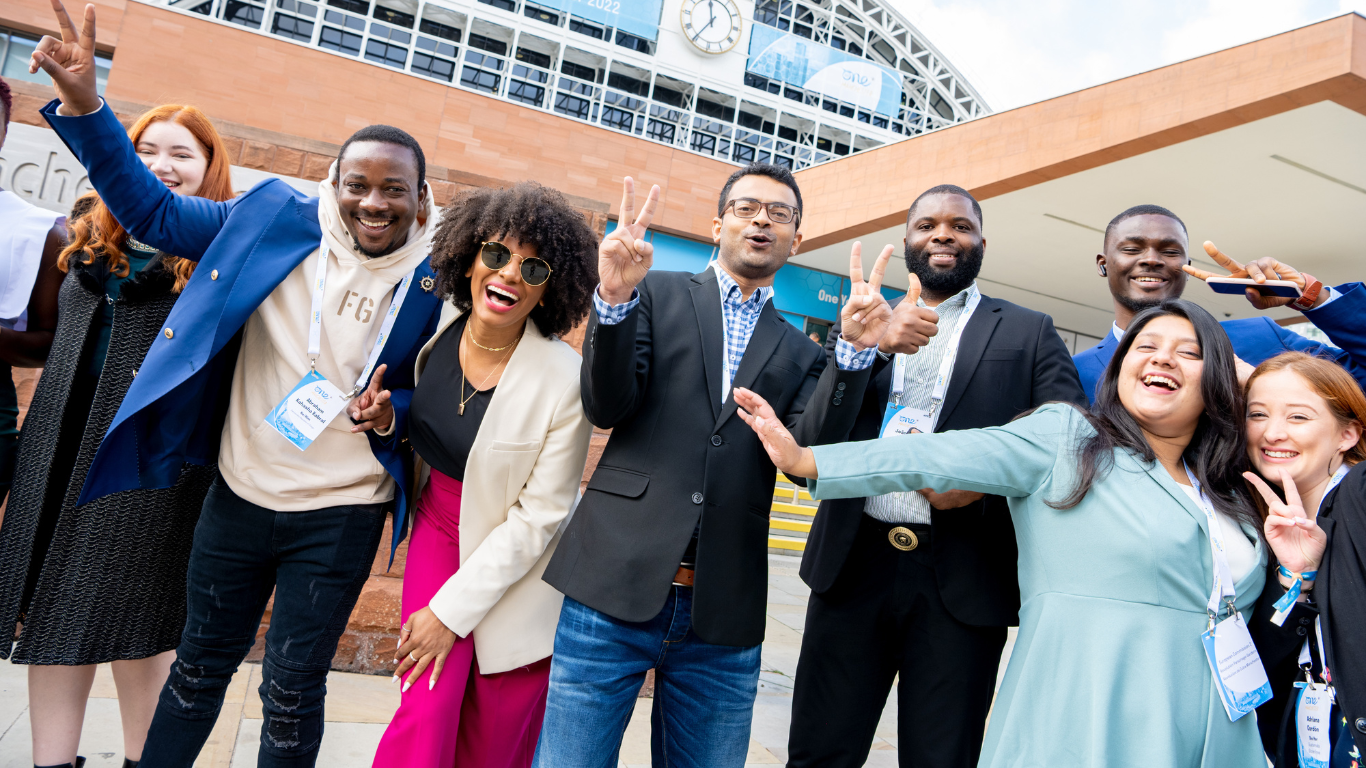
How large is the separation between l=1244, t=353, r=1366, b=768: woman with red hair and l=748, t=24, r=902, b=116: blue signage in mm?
26219

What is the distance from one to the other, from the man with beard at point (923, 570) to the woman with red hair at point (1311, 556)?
19.0 inches

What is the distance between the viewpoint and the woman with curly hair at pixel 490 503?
2072 mm

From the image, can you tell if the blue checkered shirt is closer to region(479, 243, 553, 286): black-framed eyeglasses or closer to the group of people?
the group of people

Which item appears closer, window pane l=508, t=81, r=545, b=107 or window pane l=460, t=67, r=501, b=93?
window pane l=460, t=67, r=501, b=93

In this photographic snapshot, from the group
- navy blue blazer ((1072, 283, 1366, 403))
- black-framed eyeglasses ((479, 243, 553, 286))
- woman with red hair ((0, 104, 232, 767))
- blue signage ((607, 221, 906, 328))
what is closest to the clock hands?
blue signage ((607, 221, 906, 328))

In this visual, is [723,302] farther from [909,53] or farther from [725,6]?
[909,53]

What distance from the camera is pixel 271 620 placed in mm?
2141

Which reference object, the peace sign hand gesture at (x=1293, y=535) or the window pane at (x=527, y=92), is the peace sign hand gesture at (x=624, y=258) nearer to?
the peace sign hand gesture at (x=1293, y=535)

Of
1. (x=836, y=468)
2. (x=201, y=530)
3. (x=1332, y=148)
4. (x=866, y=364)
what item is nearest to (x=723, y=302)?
(x=866, y=364)

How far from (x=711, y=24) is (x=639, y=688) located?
1045 inches

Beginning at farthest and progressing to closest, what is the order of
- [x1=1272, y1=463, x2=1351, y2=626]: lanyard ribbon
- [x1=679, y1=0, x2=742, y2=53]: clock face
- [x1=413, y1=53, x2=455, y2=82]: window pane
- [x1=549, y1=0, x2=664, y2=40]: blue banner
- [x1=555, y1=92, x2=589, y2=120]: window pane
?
1. [x1=679, y1=0, x2=742, y2=53]: clock face
2. [x1=549, y1=0, x2=664, y2=40]: blue banner
3. [x1=555, y1=92, x2=589, y2=120]: window pane
4. [x1=413, y1=53, x2=455, y2=82]: window pane
5. [x1=1272, y1=463, x2=1351, y2=626]: lanyard ribbon

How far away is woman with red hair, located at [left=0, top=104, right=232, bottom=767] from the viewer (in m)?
2.33

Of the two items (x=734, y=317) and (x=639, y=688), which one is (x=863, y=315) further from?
(x=639, y=688)

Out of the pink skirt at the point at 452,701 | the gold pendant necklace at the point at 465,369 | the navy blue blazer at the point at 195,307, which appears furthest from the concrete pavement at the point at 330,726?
the gold pendant necklace at the point at 465,369
